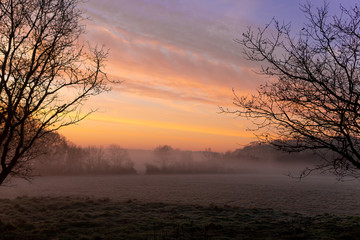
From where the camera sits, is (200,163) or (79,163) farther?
(200,163)

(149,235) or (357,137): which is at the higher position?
(357,137)

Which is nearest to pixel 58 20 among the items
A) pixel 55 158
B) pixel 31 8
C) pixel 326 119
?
pixel 31 8

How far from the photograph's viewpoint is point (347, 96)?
10047 mm

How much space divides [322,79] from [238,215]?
1127 centimetres

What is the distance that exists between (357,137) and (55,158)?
10441cm

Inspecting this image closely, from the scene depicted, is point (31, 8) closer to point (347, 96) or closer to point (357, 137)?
point (347, 96)

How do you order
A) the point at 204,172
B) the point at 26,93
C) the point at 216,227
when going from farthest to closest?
the point at 204,172
the point at 216,227
the point at 26,93

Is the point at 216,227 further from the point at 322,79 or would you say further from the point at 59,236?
the point at 322,79

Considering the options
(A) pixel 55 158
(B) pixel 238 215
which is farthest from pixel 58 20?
(A) pixel 55 158

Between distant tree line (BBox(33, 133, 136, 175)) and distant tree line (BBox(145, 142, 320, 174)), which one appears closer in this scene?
distant tree line (BBox(33, 133, 136, 175))

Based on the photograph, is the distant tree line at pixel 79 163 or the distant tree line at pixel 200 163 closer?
the distant tree line at pixel 79 163

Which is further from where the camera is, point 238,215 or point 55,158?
point 55,158

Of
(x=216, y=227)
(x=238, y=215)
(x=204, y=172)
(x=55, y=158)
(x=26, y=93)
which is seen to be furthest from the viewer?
(x=204, y=172)

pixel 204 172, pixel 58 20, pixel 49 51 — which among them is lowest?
pixel 204 172
